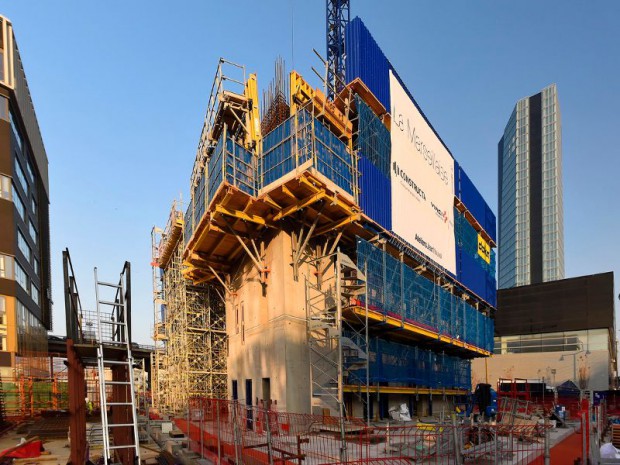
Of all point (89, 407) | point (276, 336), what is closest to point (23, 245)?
point (89, 407)

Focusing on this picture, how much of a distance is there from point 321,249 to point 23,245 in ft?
101

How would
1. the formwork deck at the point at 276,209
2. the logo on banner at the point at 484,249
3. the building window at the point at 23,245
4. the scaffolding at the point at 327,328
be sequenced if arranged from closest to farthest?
the formwork deck at the point at 276,209, the scaffolding at the point at 327,328, the building window at the point at 23,245, the logo on banner at the point at 484,249

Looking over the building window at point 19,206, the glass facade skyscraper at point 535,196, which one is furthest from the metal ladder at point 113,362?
the glass facade skyscraper at point 535,196

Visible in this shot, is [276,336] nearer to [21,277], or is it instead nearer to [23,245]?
[21,277]

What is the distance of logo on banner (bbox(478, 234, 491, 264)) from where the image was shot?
4584 centimetres

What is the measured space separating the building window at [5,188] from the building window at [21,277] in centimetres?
537

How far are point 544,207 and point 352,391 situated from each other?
156m

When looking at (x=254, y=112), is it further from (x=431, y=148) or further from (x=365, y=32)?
(x=431, y=148)

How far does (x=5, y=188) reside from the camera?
109 feet

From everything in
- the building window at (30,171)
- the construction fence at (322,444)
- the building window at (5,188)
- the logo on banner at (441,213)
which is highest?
the building window at (30,171)

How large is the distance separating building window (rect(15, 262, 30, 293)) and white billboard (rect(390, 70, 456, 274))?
3011cm

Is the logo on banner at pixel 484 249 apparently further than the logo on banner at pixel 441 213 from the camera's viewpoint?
Yes

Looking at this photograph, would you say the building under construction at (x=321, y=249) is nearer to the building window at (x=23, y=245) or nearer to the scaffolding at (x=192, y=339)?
the scaffolding at (x=192, y=339)

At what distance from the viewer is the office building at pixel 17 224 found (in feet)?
105
